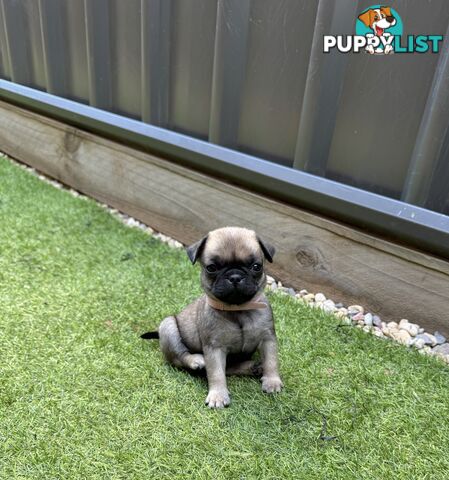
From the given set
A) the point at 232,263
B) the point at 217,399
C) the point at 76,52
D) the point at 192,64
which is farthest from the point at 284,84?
the point at 76,52

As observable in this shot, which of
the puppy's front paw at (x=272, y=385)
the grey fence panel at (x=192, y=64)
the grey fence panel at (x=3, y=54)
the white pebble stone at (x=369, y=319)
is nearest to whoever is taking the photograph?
the puppy's front paw at (x=272, y=385)

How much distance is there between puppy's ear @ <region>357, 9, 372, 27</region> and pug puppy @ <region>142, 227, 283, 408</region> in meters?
1.73

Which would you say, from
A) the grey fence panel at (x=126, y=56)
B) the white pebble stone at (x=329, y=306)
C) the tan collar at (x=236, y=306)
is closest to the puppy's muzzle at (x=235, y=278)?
the tan collar at (x=236, y=306)

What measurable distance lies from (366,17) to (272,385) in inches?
97.4

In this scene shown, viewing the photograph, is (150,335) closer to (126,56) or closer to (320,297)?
(320,297)

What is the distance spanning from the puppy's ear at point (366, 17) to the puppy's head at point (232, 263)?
5.81 feet

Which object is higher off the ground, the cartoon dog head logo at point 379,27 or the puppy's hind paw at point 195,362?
the cartoon dog head logo at point 379,27

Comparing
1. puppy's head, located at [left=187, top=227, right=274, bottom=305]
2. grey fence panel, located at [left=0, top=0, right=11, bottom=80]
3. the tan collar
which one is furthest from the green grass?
grey fence panel, located at [left=0, top=0, right=11, bottom=80]

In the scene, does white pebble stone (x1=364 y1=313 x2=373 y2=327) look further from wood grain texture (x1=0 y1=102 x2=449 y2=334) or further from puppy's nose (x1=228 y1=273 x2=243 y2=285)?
puppy's nose (x1=228 y1=273 x2=243 y2=285)

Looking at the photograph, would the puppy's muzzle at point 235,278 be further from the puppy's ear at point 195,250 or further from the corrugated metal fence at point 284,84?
the corrugated metal fence at point 284,84

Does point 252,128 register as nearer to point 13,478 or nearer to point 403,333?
point 403,333

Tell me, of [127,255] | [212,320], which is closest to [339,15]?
[212,320]

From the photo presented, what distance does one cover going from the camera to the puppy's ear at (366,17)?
2950 mm

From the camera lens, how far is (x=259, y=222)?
378 centimetres
